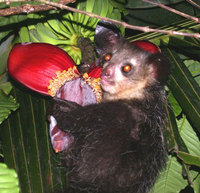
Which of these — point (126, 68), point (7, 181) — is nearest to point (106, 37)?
point (126, 68)

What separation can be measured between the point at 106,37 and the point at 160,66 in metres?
0.37

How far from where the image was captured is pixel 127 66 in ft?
5.10

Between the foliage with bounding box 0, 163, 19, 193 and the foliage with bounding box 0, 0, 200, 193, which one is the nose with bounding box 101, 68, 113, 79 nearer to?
the foliage with bounding box 0, 0, 200, 193

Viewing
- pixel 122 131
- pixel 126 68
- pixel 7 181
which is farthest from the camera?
pixel 126 68

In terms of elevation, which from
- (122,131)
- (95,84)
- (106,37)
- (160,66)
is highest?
(106,37)

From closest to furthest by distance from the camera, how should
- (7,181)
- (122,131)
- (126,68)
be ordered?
(7,181) → (122,131) → (126,68)

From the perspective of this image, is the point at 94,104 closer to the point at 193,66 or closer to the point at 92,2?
the point at 92,2

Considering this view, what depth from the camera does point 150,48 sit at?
1536 mm

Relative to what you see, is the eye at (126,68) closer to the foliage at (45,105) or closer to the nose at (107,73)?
the nose at (107,73)

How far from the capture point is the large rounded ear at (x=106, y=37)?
1.55 m

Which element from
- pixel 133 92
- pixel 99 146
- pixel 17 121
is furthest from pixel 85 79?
pixel 17 121

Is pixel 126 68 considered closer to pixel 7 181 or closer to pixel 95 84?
pixel 95 84

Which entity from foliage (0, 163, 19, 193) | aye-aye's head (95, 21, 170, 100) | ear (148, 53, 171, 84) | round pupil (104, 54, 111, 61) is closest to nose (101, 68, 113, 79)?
aye-aye's head (95, 21, 170, 100)

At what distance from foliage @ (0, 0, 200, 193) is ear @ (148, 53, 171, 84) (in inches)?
6.1
